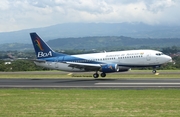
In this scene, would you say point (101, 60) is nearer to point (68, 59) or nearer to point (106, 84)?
point (68, 59)

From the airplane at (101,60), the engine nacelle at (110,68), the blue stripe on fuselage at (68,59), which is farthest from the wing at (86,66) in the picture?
the blue stripe on fuselage at (68,59)

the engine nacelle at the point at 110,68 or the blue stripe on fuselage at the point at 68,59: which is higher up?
the blue stripe on fuselage at the point at 68,59

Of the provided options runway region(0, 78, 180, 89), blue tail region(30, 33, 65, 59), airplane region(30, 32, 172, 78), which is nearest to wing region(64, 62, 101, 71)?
airplane region(30, 32, 172, 78)

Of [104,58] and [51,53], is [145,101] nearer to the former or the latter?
[104,58]

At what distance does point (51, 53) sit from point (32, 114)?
107 ft

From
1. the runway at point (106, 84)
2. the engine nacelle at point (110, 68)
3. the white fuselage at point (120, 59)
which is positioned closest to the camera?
the runway at point (106, 84)

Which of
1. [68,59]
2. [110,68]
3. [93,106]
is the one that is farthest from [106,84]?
[93,106]

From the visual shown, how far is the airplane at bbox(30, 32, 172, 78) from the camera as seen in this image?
45.6 metres

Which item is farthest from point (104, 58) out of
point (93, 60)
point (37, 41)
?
point (37, 41)

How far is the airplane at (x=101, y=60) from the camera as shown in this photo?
150 feet

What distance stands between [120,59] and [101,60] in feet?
8.75

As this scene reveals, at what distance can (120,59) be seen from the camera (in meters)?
45.9

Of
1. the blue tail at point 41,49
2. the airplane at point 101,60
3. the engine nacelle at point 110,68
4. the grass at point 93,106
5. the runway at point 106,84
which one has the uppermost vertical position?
the blue tail at point 41,49

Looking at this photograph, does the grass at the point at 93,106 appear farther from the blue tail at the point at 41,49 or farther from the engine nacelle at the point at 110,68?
the blue tail at the point at 41,49
